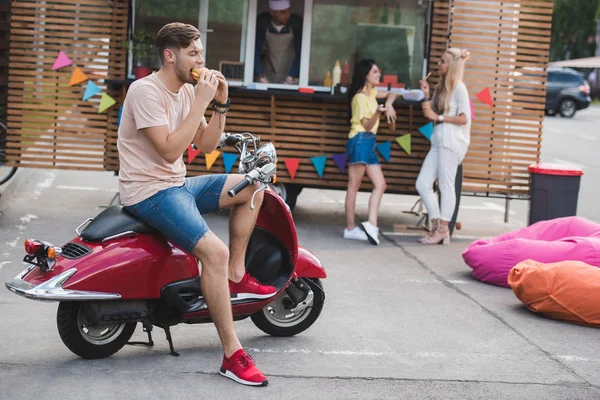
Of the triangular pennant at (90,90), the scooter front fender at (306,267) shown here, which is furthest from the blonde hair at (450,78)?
the scooter front fender at (306,267)

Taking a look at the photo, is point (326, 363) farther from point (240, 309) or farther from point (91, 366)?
point (91, 366)

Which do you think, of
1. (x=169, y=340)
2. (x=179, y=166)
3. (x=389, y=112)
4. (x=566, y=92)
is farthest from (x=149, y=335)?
(x=566, y=92)

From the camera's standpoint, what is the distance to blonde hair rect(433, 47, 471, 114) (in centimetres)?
1037

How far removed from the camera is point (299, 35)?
12.0 meters

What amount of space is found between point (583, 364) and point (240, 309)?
2096 mm

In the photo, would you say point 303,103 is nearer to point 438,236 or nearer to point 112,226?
point 438,236

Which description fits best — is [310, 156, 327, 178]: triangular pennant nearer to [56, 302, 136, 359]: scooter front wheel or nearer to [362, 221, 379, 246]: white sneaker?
[362, 221, 379, 246]: white sneaker

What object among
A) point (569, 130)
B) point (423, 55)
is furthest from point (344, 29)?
point (569, 130)

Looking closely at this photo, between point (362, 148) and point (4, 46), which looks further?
point (4, 46)

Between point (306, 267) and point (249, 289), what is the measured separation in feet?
1.62

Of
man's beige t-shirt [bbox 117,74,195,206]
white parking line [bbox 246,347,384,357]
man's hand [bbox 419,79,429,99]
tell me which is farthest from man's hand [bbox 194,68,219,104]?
man's hand [bbox 419,79,429,99]

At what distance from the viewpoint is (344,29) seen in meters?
12.1

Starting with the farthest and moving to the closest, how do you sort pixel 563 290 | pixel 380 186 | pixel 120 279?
pixel 380 186
pixel 563 290
pixel 120 279

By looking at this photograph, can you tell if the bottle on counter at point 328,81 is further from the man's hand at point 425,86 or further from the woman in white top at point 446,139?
the woman in white top at point 446,139
